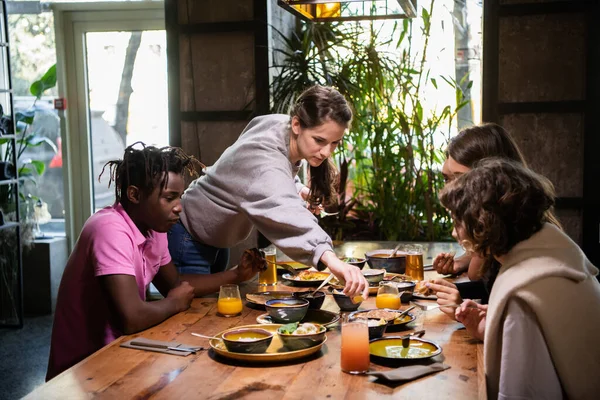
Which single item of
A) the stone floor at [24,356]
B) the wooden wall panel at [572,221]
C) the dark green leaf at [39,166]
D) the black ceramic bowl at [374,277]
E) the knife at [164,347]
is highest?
the dark green leaf at [39,166]

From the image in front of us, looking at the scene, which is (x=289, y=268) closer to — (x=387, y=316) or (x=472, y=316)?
(x=387, y=316)

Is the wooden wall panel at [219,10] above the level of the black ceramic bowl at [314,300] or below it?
above

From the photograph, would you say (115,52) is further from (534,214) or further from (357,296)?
(534,214)

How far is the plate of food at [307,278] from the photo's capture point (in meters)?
2.63

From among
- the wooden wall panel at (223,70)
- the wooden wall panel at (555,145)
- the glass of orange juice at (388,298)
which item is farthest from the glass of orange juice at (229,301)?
the wooden wall panel at (555,145)

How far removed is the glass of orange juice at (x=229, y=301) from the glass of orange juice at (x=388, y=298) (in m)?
0.44

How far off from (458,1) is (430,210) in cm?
149

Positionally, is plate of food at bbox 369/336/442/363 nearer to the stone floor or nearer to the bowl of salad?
the bowl of salad

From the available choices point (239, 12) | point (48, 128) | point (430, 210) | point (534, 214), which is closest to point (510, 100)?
point (430, 210)

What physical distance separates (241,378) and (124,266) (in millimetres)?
598

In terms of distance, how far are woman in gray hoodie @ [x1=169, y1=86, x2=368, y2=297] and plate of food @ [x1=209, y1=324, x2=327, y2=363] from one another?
0.35 m

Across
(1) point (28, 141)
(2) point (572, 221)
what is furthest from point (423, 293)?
(1) point (28, 141)

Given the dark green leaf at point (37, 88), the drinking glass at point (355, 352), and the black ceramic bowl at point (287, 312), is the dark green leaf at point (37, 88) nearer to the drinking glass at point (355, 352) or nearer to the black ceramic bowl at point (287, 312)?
the black ceramic bowl at point (287, 312)

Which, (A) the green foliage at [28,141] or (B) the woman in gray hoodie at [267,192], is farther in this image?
(A) the green foliage at [28,141]
